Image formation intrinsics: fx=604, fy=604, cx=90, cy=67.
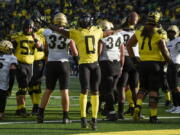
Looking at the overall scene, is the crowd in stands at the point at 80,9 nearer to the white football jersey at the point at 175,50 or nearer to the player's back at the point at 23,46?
the white football jersey at the point at 175,50

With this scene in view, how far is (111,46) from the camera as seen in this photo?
1109 cm

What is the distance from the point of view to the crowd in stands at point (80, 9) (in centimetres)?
3362

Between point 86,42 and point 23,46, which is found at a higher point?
point 23,46

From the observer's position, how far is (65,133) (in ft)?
29.5

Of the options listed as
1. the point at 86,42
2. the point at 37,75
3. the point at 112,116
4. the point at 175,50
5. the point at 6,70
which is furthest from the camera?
the point at 175,50

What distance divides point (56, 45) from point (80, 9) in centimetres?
2682

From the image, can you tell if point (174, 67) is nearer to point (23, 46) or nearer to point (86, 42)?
point (23, 46)

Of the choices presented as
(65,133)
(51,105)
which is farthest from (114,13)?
(65,133)

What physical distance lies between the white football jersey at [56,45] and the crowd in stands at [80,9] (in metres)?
20.4

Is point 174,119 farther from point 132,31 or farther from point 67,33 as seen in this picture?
Result: point 67,33

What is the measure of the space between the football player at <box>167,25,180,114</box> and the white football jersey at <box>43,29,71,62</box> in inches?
113

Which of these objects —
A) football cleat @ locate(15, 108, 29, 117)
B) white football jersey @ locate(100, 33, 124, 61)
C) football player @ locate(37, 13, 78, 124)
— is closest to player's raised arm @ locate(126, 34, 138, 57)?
white football jersey @ locate(100, 33, 124, 61)

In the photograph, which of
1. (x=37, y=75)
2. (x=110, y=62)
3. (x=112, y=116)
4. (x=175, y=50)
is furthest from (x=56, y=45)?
(x=175, y=50)

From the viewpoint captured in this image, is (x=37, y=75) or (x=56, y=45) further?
(x=37, y=75)
